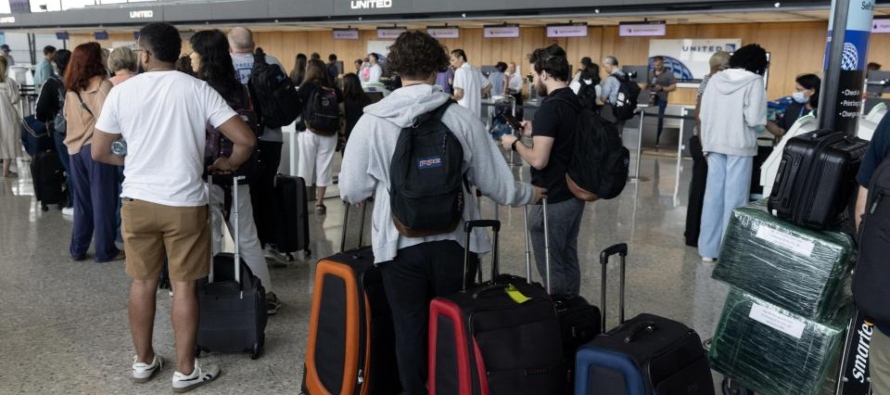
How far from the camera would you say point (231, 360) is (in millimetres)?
3359

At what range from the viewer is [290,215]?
4828 mm

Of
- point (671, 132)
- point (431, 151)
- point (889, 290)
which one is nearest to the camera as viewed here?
point (889, 290)

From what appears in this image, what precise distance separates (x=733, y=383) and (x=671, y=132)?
10931 millimetres

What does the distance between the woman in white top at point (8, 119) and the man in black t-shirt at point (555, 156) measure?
21.7 ft

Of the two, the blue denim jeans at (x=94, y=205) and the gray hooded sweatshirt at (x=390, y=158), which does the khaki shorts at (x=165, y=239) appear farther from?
the blue denim jeans at (x=94, y=205)

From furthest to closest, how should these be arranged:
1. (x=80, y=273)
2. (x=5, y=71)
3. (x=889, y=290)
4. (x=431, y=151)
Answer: (x=5, y=71) < (x=80, y=273) < (x=431, y=151) < (x=889, y=290)

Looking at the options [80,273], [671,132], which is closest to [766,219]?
[80,273]

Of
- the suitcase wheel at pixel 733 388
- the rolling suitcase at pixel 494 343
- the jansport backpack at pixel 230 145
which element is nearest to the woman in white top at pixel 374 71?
the jansport backpack at pixel 230 145

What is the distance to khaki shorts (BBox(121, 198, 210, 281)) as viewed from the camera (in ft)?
9.26

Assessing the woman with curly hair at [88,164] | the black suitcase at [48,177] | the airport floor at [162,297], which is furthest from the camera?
the black suitcase at [48,177]

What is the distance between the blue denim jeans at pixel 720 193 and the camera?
502 cm

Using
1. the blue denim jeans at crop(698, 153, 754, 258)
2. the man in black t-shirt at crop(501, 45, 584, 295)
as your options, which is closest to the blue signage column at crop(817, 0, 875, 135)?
the man in black t-shirt at crop(501, 45, 584, 295)

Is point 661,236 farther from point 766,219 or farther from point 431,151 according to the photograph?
point 431,151

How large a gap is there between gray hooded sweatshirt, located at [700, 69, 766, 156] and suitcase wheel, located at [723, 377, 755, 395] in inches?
91.0
